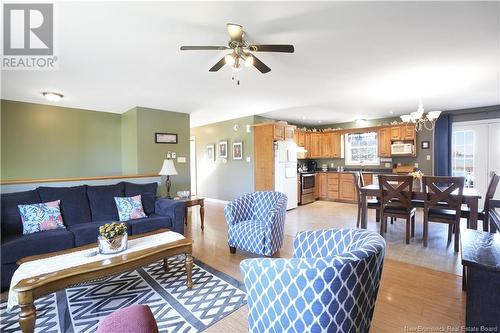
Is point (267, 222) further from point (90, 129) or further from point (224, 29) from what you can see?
point (90, 129)

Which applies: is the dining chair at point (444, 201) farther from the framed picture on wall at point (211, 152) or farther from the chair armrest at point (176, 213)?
the framed picture on wall at point (211, 152)

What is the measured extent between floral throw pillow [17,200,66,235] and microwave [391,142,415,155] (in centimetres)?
712

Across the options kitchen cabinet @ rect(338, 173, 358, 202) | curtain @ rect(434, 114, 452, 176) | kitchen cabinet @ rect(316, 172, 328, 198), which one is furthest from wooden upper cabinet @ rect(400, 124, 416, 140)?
kitchen cabinet @ rect(316, 172, 328, 198)

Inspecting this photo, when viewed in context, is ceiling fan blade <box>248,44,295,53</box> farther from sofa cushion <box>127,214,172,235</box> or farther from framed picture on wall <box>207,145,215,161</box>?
framed picture on wall <box>207,145,215,161</box>

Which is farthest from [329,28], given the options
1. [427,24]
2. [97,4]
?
[97,4]

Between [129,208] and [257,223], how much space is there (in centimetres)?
185

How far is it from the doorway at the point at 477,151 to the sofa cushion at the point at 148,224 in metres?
6.65

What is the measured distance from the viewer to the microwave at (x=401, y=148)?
6160 mm

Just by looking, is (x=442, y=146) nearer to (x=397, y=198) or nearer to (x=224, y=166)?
(x=397, y=198)

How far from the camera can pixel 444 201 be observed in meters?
3.27

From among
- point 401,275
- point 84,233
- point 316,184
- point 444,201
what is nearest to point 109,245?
point 84,233

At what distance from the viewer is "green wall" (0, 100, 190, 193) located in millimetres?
4484

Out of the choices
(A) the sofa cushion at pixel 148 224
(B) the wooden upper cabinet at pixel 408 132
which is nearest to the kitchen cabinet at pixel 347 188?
(B) the wooden upper cabinet at pixel 408 132

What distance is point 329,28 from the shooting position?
7.02ft
